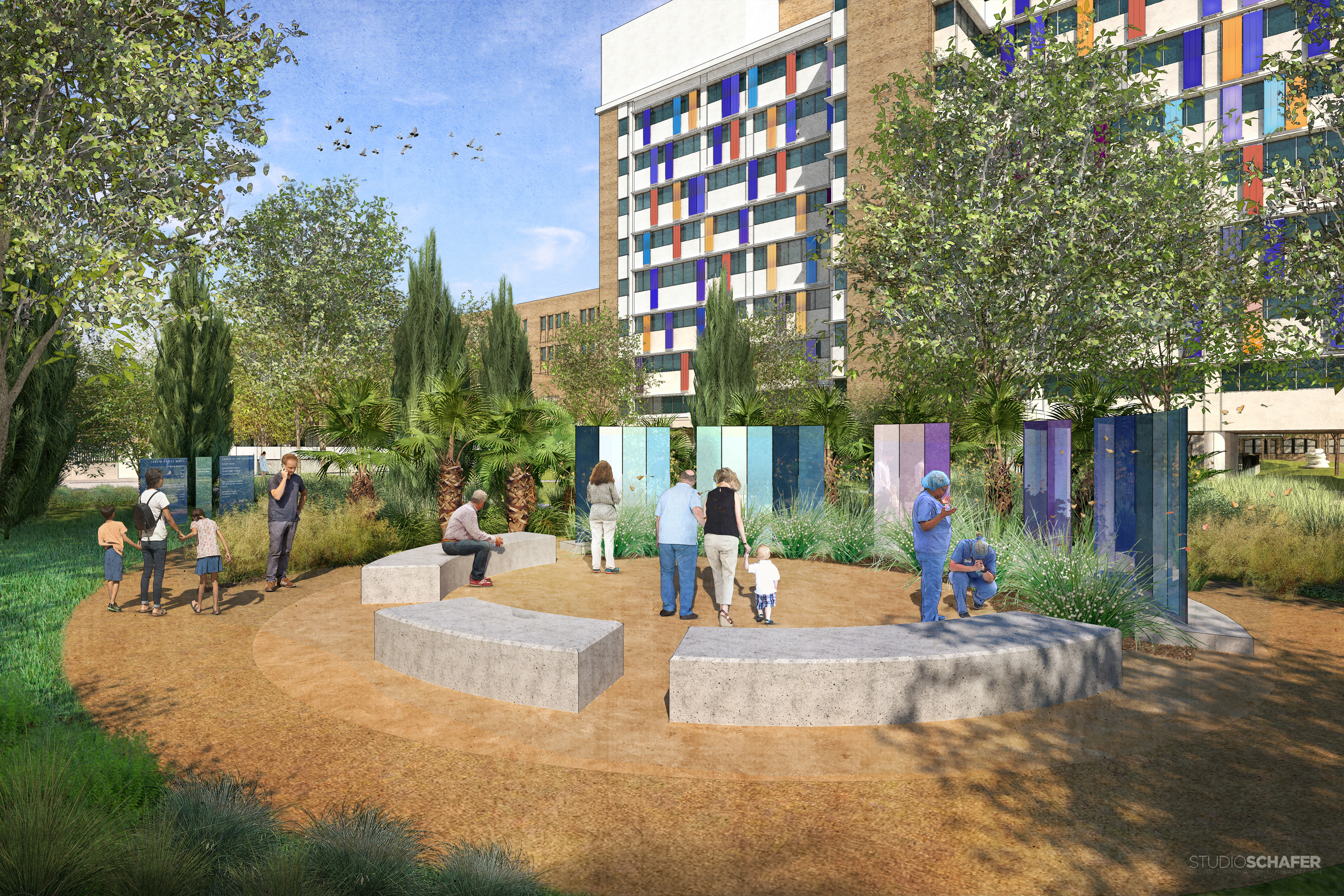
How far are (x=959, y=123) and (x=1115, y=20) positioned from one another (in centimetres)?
2963

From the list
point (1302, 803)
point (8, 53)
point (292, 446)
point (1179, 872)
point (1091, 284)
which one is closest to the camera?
point (1179, 872)

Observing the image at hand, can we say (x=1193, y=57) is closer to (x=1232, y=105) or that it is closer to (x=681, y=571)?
(x=1232, y=105)

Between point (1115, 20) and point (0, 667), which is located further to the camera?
point (1115, 20)

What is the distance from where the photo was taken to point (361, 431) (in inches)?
581

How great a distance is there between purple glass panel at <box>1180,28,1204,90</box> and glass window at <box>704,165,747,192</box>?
78.6 ft

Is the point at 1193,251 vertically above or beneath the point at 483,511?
above

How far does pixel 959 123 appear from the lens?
1483 cm

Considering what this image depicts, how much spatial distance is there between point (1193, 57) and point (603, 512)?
4005 centimetres

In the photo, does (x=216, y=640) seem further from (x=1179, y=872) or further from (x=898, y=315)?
(x=898, y=315)

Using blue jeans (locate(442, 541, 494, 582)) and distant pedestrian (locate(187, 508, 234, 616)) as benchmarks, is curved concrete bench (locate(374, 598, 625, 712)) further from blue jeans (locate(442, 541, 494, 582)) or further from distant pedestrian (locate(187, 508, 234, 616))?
distant pedestrian (locate(187, 508, 234, 616))

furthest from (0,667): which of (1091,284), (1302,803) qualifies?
(1091,284)

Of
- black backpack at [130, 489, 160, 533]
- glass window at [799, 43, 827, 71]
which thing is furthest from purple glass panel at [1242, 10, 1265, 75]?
black backpack at [130, 489, 160, 533]

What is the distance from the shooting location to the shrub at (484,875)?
3.15m

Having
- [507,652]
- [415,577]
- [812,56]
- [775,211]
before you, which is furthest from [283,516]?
[812,56]
